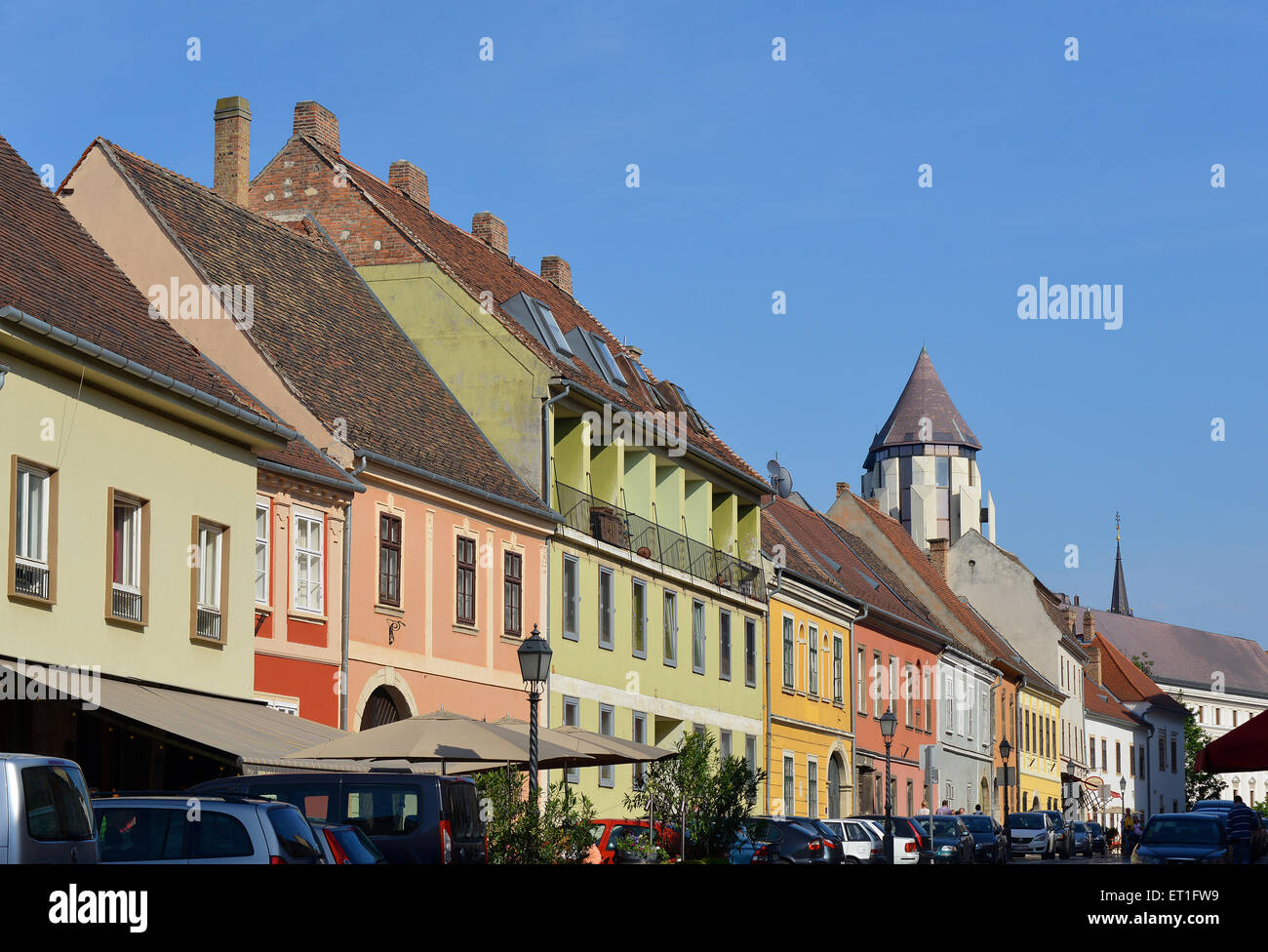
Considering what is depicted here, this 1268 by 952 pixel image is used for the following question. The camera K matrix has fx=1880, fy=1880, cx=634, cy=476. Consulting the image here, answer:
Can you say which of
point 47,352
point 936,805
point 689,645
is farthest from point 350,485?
point 936,805

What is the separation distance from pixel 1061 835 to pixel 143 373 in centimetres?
4276

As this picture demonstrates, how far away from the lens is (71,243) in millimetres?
24719

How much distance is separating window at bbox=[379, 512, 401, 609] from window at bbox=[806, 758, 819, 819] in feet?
71.4

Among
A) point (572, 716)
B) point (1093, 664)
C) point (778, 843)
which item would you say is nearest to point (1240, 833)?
point (778, 843)

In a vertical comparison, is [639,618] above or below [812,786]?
above

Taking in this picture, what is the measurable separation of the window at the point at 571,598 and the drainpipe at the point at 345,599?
26.6ft

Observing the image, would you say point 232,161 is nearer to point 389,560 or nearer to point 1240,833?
point 389,560

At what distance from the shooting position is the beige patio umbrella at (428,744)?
71.3 ft

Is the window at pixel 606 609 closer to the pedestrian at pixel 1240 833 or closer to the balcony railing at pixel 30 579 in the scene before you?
the pedestrian at pixel 1240 833

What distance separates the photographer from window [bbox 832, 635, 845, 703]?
52.6 meters

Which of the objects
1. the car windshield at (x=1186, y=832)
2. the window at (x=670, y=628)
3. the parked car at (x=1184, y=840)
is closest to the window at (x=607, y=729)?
the window at (x=670, y=628)

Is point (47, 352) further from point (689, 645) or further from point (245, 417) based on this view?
point (689, 645)

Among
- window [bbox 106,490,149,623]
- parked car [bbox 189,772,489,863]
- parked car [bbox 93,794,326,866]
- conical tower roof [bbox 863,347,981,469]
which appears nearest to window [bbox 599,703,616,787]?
window [bbox 106,490,149,623]

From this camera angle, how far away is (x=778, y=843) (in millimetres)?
28828
